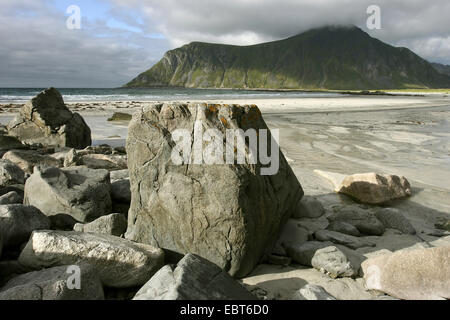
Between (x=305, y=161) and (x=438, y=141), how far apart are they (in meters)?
7.80

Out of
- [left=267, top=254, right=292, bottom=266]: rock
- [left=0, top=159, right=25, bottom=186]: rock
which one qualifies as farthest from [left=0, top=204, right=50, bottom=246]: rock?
[left=267, top=254, right=292, bottom=266]: rock

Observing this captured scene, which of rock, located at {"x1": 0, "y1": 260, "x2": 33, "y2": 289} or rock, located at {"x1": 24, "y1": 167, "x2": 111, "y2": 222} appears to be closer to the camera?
rock, located at {"x1": 0, "y1": 260, "x2": 33, "y2": 289}

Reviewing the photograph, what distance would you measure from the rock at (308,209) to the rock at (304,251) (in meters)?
1.27

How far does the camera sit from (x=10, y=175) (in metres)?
6.31

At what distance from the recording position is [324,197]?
283 inches

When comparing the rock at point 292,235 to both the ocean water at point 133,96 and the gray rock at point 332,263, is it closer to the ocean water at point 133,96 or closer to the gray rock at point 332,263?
the gray rock at point 332,263

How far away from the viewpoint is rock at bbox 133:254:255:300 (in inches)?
111

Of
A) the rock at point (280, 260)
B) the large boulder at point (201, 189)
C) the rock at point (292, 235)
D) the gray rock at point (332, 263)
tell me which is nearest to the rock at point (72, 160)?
the large boulder at point (201, 189)

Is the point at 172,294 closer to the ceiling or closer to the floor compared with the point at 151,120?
closer to the floor

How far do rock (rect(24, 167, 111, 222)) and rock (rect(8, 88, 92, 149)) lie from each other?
7594 millimetres

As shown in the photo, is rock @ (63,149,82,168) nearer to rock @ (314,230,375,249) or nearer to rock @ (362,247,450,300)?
rock @ (314,230,375,249)

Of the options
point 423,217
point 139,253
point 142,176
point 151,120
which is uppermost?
point 151,120
